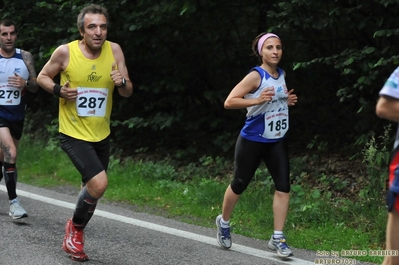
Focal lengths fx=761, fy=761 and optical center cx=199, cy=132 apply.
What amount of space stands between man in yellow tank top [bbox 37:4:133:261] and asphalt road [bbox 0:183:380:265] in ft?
1.06

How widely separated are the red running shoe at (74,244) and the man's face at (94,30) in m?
1.45

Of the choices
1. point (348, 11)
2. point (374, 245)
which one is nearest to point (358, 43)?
point (348, 11)

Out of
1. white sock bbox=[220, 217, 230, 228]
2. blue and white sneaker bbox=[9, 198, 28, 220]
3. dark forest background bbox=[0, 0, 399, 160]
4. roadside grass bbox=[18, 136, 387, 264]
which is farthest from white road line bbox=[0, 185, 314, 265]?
dark forest background bbox=[0, 0, 399, 160]

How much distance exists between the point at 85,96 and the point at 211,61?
597 cm

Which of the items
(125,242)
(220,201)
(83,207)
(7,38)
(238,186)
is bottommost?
(125,242)

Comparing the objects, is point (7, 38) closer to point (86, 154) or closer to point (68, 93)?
point (68, 93)

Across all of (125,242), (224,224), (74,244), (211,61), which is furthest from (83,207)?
(211,61)

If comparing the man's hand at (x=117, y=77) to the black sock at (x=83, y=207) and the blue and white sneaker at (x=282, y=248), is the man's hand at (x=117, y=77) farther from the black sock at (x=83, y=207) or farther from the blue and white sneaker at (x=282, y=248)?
the blue and white sneaker at (x=282, y=248)

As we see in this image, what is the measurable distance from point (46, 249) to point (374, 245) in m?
2.83

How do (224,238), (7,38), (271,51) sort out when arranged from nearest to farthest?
(271,51) → (224,238) → (7,38)

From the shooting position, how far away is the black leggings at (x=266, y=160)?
20.8 feet

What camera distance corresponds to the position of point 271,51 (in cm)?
630

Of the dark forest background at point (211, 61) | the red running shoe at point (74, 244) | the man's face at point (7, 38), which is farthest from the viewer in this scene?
the dark forest background at point (211, 61)

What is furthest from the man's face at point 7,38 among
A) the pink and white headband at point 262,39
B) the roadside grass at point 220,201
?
the pink and white headband at point 262,39
